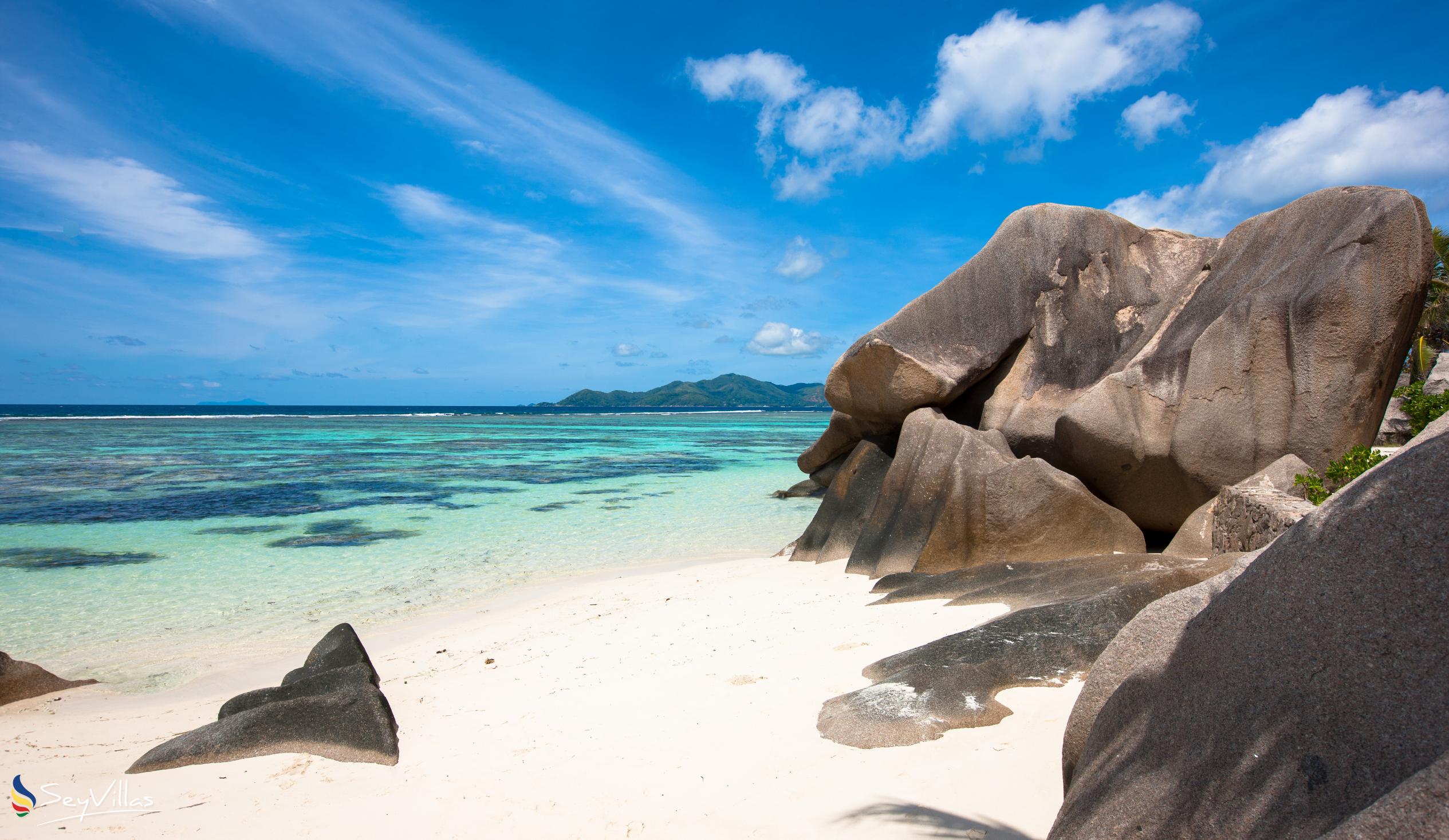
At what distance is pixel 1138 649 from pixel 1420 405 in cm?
1271

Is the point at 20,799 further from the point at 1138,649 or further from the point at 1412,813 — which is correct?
the point at 1412,813

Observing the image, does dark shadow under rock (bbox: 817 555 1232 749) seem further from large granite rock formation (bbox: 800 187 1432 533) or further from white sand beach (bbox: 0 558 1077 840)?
large granite rock formation (bbox: 800 187 1432 533)

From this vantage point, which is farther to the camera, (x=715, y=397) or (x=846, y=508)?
(x=715, y=397)

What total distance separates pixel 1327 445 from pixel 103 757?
981cm

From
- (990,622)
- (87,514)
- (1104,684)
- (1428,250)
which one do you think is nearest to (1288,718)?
(1104,684)

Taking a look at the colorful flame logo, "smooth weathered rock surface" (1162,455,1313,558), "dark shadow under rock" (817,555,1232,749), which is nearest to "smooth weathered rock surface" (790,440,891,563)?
"smooth weathered rock surface" (1162,455,1313,558)

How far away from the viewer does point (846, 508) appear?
32.3 ft

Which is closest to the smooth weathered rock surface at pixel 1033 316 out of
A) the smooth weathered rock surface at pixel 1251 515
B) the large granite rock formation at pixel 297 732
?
the smooth weathered rock surface at pixel 1251 515

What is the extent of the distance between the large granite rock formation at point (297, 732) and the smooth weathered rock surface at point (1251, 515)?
5.74m

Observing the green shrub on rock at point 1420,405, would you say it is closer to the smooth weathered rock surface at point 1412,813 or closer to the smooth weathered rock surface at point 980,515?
the smooth weathered rock surface at point 980,515

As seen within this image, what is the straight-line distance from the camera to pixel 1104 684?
2.79 meters

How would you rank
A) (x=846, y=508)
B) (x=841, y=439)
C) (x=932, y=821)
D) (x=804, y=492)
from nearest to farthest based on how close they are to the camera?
1. (x=932, y=821)
2. (x=846, y=508)
3. (x=841, y=439)
4. (x=804, y=492)

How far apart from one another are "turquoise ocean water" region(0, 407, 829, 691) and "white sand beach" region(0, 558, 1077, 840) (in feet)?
5.92

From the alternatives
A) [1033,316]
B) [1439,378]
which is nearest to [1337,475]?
[1033,316]
